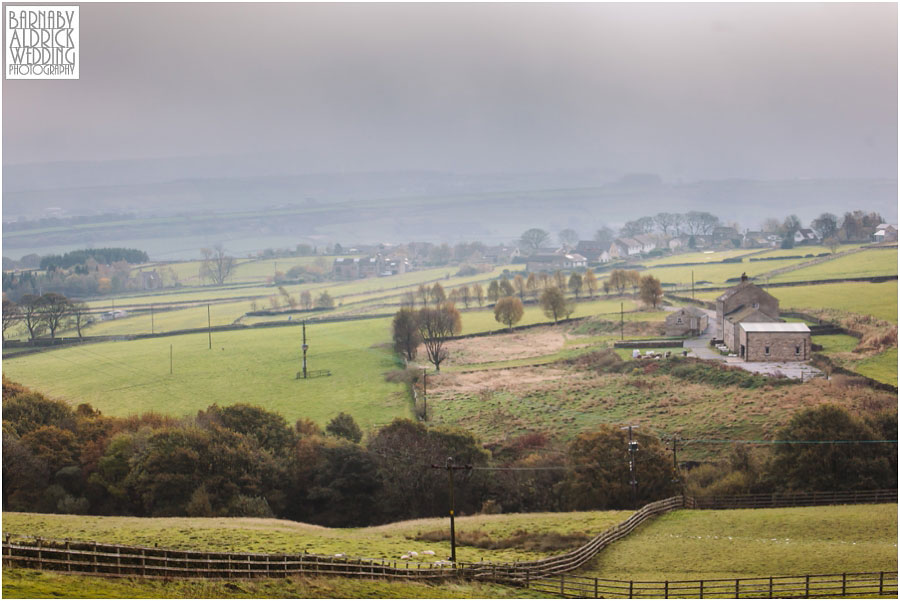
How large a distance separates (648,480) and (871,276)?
49566 mm

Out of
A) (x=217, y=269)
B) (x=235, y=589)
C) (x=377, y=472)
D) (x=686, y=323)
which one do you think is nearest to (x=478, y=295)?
(x=686, y=323)

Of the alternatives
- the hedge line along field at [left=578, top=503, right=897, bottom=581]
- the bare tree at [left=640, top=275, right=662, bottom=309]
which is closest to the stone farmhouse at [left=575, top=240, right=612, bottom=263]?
the bare tree at [left=640, top=275, right=662, bottom=309]

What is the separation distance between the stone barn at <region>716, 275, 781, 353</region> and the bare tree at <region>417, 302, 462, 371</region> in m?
18.4

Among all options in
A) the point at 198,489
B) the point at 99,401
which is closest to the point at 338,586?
the point at 198,489

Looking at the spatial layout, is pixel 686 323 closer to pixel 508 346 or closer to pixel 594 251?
pixel 508 346

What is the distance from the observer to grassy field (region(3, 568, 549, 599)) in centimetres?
1297

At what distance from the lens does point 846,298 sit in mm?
61562

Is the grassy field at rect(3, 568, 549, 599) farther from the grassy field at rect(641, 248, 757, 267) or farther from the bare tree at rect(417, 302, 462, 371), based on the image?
the grassy field at rect(641, 248, 757, 267)

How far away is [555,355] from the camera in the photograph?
53.6 metres

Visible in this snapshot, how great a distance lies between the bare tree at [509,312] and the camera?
65.1 m

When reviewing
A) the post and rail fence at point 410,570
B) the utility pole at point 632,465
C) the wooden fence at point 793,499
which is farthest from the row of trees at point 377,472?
the post and rail fence at point 410,570

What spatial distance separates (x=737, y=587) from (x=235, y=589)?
33.6ft

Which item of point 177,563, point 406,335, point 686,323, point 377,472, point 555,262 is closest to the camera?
point 177,563

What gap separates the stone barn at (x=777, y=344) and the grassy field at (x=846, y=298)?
1128 centimetres
